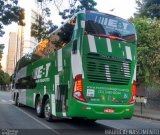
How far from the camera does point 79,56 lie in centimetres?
1238

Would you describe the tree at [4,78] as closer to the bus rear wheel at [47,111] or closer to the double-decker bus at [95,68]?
the bus rear wheel at [47,111]

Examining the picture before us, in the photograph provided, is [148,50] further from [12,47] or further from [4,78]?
[4,78]

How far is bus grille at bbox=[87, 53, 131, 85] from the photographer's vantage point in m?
12.5

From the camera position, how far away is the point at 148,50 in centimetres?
2769

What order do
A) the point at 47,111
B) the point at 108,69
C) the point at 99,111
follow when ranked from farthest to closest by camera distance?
the point at 47,111
the point at 108,69
the point at 99,111

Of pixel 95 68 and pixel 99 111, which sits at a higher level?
pixel 95 68

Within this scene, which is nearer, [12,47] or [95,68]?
[95,68]

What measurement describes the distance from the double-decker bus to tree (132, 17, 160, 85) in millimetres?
14496

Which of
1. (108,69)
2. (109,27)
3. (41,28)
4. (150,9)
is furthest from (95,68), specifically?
(150,9)

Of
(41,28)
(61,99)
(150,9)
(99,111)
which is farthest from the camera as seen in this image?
(150,9)

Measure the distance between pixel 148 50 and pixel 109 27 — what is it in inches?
604

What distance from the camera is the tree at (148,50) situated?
1093 inches

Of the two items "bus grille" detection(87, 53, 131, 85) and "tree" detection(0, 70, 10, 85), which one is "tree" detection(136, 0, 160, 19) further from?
"tree" detection(0, 70, 10, 85)

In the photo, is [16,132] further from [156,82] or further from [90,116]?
[156,82]
